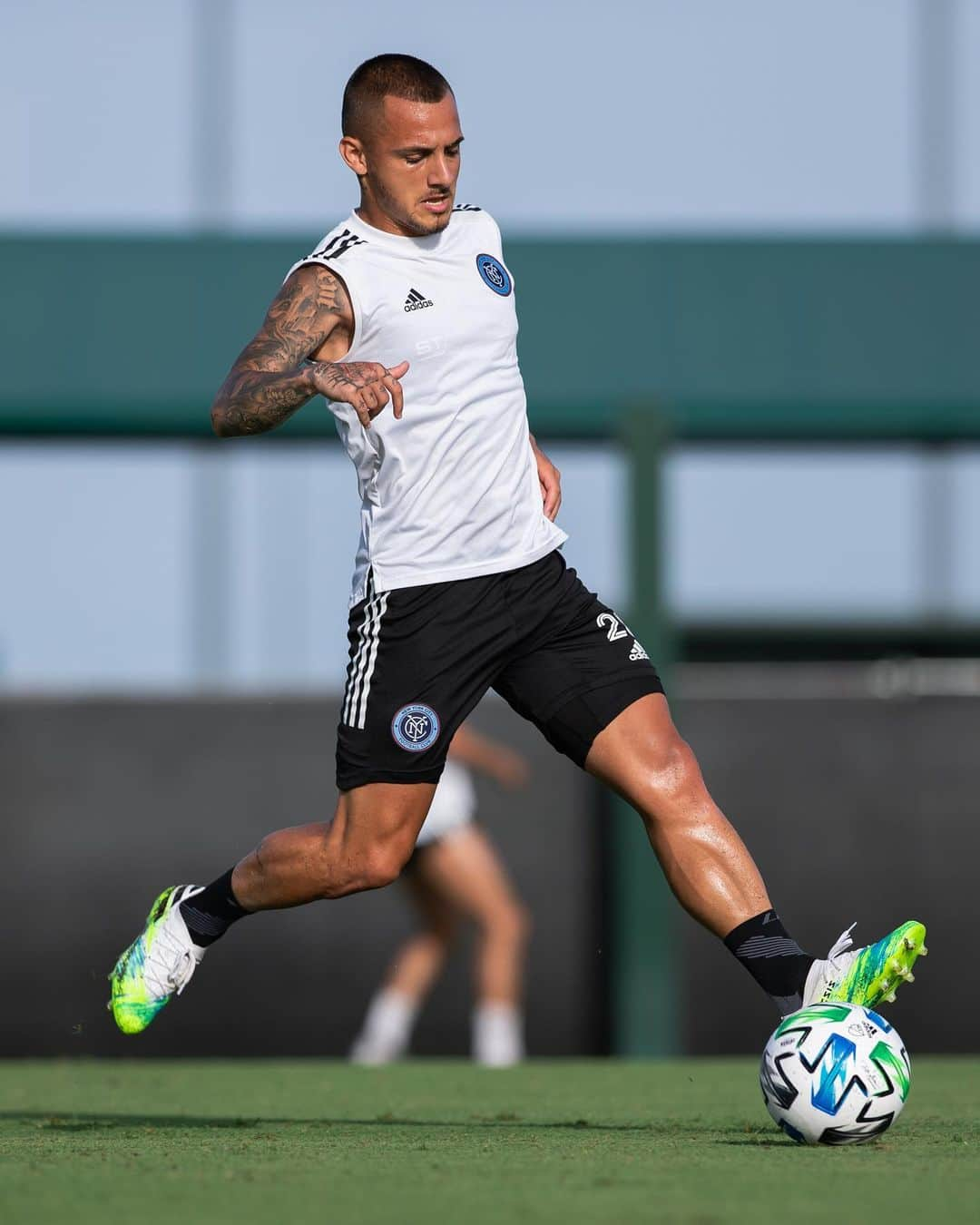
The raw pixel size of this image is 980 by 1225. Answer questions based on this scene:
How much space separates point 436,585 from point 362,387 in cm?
79

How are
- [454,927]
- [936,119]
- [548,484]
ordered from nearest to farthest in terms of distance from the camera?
[548,484] → [454,927] → [936,119]

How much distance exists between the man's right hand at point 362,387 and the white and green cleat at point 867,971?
65.7 inches

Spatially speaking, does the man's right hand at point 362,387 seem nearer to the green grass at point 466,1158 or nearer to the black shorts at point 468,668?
the black shorts at point 468,668

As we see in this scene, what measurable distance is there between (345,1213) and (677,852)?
1779 millimetres

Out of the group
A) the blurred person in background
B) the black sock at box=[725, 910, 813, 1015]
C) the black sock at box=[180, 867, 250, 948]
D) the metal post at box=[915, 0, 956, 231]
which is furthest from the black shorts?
the metal post at box=[915, 0, 956, 231]

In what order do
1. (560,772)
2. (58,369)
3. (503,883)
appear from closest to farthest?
(503,883), (58,369), (560,772)

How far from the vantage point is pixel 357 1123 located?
5.79 meters

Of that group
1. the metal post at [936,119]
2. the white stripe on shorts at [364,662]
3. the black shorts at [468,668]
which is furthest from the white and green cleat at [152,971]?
the metal post at [936,119]

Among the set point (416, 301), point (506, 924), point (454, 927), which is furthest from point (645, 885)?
point (416, 301)

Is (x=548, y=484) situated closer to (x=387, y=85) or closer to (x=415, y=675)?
(x=415, y=675)

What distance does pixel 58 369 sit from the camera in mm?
11000

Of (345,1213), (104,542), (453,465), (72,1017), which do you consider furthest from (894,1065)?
(104,542)

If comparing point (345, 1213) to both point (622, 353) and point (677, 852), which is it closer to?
point (677, 852)

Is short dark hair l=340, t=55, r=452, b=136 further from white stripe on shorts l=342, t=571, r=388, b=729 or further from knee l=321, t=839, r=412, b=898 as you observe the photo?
knee l=321, t=839, r=412, b=898
